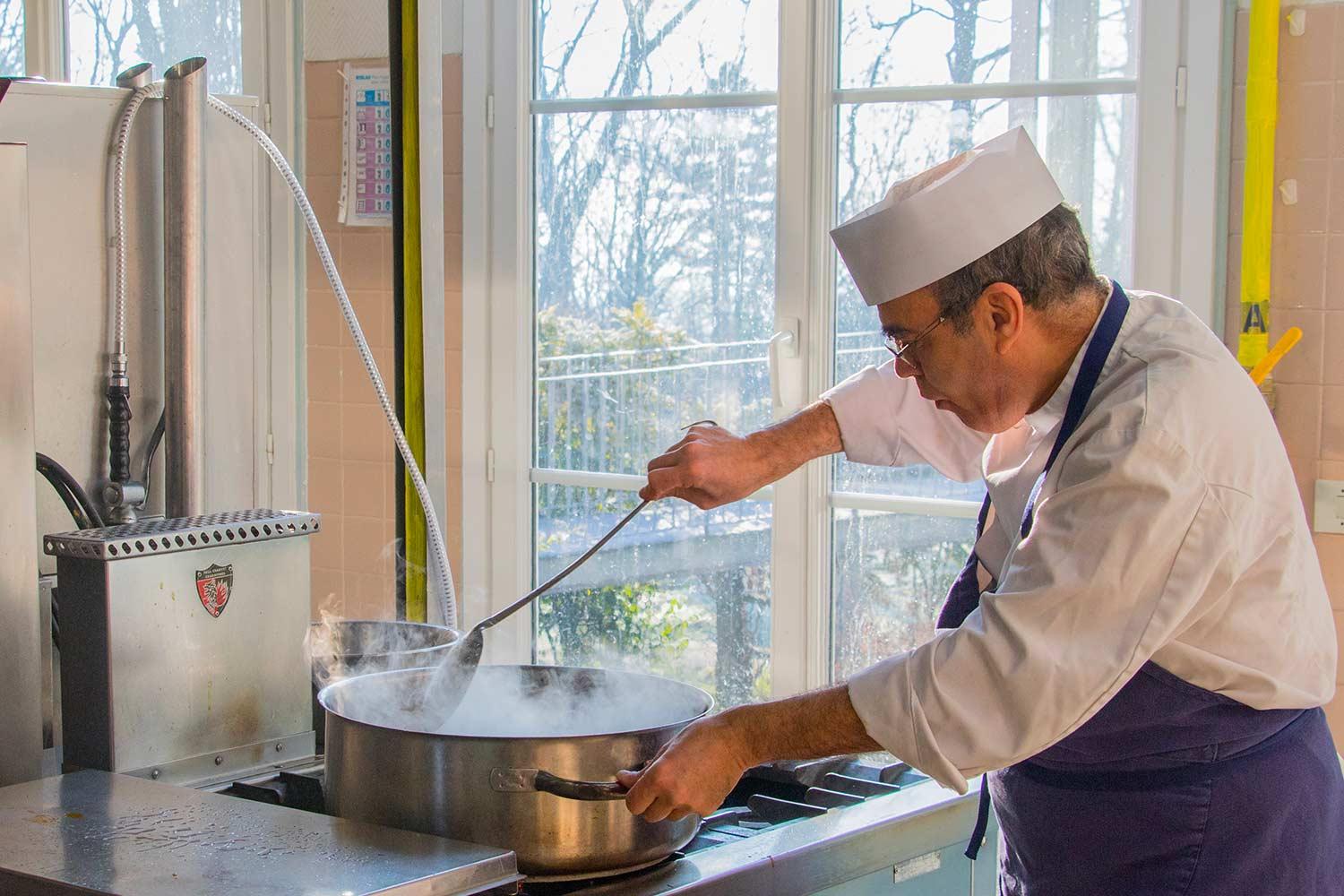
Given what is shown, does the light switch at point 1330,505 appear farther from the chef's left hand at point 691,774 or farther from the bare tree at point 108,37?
the bare tree at point 108,37

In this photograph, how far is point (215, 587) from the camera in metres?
1.50

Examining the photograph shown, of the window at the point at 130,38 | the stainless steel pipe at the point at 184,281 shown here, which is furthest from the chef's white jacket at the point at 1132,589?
the window at the point at 130,38

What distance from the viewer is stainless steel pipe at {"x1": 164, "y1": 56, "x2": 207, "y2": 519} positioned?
65.7 inches

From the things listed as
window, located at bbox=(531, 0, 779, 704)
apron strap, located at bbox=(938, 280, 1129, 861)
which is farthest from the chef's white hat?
window, located at bbox=(531, 0, 779, 704)

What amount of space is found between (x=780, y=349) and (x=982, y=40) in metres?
0.81

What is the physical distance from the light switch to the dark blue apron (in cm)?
139

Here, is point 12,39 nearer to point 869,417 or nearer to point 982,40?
point 982,40

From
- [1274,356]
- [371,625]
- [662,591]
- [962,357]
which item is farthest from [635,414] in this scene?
[962,357]

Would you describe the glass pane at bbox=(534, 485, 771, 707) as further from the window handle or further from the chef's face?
the chef's face

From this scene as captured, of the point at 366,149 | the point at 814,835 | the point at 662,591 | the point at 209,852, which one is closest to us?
the point at 209,852

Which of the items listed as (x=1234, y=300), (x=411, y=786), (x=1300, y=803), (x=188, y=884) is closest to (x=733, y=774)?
(x=411, y=786)

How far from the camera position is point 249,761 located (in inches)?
60.5

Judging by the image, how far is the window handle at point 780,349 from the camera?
330cm

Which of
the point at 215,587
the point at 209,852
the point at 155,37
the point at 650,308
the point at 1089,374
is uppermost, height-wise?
the point at 155,37
